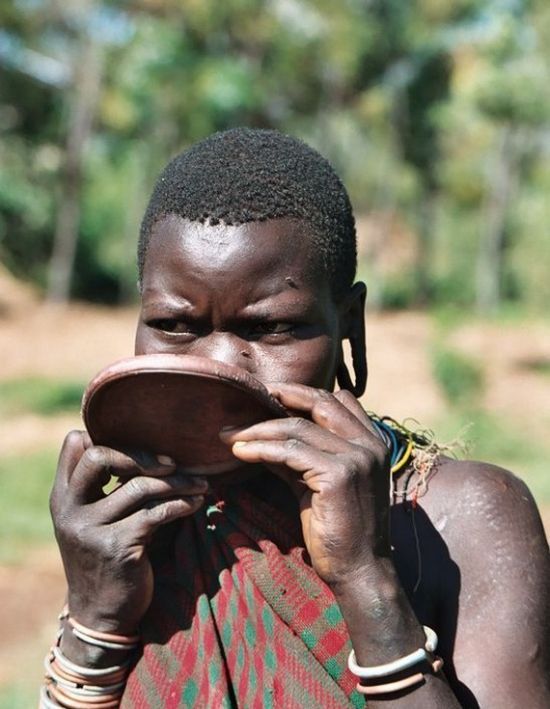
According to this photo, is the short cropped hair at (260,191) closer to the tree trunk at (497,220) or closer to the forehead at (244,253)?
the forehead at (244,253)

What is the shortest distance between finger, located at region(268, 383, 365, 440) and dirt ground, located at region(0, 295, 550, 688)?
23.3 feet

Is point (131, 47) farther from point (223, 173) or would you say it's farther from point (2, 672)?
point (223, 173)

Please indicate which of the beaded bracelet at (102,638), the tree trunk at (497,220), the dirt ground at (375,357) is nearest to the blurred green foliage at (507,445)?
the dirt ground at (375,357)

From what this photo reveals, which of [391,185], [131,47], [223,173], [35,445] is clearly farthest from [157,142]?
[223,173]

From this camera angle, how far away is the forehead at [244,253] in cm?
167

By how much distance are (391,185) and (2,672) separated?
71.2ft

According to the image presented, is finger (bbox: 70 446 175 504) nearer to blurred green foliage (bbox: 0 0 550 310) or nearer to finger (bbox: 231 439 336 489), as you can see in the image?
finger (bbox: 231 439 336 489)

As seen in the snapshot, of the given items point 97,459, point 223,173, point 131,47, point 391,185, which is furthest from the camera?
point 391,185

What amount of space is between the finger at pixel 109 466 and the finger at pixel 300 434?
170 millimetres

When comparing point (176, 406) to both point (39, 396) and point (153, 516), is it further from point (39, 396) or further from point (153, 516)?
point (39, 396)

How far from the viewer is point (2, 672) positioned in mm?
6098

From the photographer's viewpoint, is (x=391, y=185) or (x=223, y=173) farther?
(x=391, y=185)

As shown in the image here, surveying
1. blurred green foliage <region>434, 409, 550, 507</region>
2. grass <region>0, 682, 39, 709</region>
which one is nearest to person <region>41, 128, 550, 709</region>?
grass <region>0, 682, 39, 709</region>

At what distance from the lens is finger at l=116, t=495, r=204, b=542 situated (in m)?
1.63
